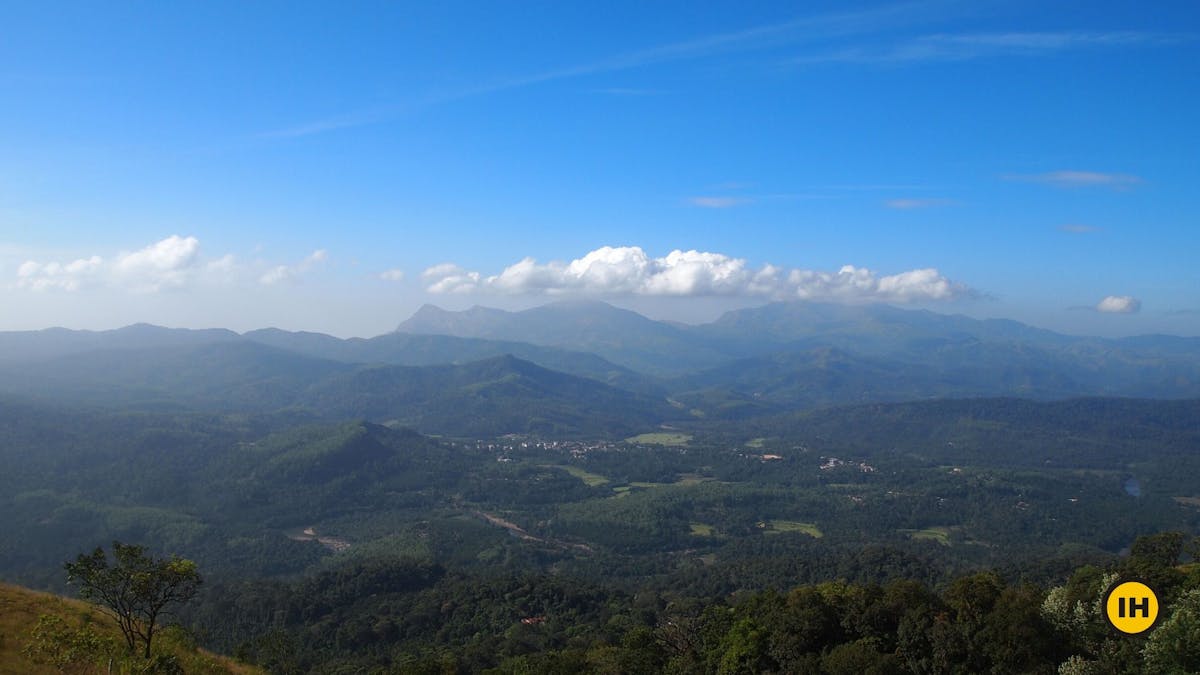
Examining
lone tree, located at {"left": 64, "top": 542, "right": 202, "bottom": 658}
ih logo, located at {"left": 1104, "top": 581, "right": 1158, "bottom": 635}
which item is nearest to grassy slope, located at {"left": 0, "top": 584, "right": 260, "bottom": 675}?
lone tree, located at {"left": 64, "top": 542, "right": 202, "bottom": 658}

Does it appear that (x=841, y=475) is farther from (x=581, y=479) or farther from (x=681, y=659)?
(x=681, y=659)

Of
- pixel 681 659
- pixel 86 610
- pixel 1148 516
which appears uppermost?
pixel 86 610

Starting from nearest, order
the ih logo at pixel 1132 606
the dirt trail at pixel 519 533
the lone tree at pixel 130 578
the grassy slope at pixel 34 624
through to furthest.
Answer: the ih logo at pixel 1132 606
the grassy slope at pixel 34 624
the lone tree at pixel 130 578
the dirt trail at pixel 519 533

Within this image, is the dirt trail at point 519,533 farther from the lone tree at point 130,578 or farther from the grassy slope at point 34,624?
the lone tree at point 130,578

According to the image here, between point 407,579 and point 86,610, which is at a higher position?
point 86,610

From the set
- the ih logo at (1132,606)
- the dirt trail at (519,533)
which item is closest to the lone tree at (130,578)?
the ih logo at (1132,606)

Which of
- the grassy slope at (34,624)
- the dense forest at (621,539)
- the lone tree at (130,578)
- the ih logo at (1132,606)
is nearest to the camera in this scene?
the ih logo at (1132,606)

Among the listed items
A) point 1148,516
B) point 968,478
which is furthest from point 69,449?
point 1148,516

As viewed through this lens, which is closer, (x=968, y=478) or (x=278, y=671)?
(x=278, y=671)
